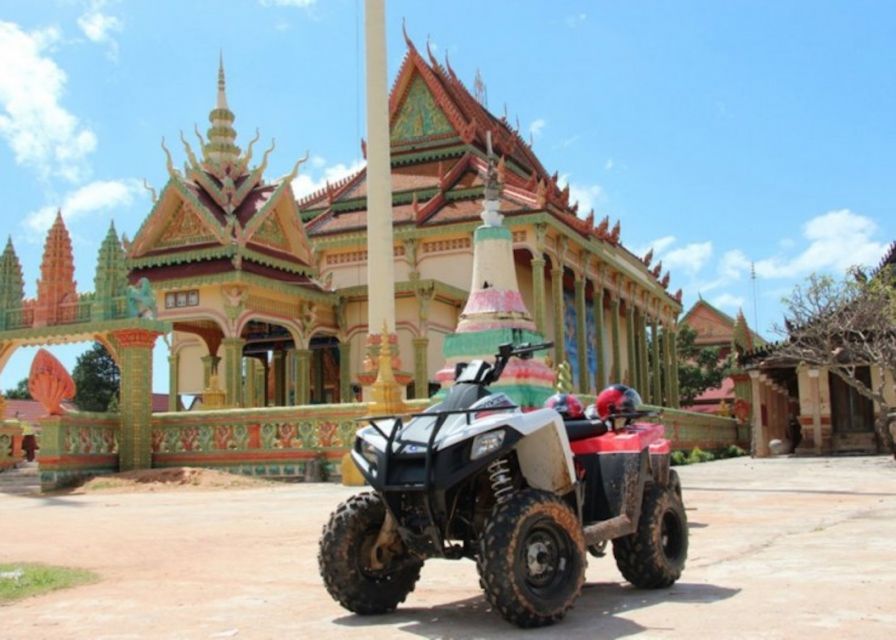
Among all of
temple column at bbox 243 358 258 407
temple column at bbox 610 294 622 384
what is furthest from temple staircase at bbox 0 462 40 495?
temple column at bbox 610 294 622 384

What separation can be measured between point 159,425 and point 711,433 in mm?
18910

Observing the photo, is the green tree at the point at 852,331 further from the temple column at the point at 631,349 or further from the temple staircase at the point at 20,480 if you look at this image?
the temple staircase at the point at 20,480

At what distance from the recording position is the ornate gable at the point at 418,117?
32531 millimetres

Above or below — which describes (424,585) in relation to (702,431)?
below

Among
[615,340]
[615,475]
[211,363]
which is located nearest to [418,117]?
[615,340]

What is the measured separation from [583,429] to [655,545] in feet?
2.44

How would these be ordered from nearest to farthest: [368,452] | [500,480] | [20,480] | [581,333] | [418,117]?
[500,480], [368,452], [20,480], [581,333], [418,117]

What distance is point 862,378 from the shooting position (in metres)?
30.8

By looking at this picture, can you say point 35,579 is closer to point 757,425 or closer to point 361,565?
point 361,565

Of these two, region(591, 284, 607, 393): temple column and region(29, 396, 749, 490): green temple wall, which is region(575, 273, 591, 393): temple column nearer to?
region(591, 284, 607, 393): temple column

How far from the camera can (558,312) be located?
2820 cm

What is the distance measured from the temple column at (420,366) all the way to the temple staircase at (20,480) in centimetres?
928

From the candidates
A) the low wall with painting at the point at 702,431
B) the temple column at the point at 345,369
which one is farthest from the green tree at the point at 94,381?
the low wall with painting at the point at 702,431

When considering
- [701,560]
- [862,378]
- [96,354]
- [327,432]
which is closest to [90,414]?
[327,432]
